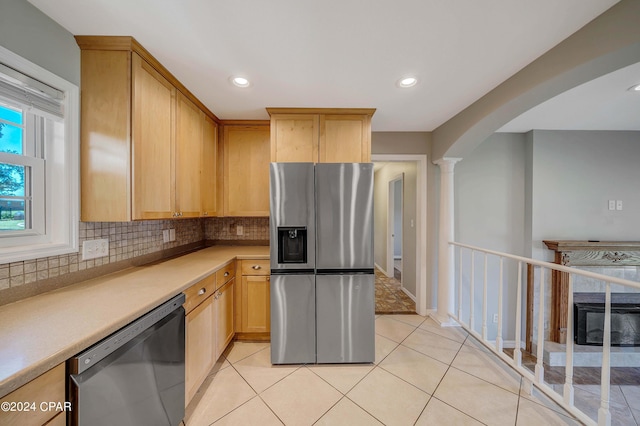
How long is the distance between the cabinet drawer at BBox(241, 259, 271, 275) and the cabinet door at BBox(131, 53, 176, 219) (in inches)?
32.5

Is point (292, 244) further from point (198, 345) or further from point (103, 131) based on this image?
point (103, 131)

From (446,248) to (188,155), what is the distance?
294cm

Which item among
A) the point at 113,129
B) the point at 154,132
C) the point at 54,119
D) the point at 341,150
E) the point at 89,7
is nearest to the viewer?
the point at 89,7

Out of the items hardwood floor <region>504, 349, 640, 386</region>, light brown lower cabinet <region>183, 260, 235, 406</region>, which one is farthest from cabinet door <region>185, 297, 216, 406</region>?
hardwood floor <region>504, 349, 640, 386</region>

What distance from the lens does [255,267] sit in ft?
7.25

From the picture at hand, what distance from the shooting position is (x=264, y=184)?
254 cm

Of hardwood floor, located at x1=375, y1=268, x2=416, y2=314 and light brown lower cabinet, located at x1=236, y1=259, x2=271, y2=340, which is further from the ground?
light brown lower cabinet, located at x1=236, y1=259, x2=271, y2=340

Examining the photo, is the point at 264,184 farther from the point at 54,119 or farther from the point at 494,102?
the point at 494,102

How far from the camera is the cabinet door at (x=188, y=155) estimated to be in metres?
1.86

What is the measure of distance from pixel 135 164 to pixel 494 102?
270cm

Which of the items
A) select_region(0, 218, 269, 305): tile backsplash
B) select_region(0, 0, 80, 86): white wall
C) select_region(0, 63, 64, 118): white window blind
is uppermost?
select_region(0, 0, 80, 86): white wall

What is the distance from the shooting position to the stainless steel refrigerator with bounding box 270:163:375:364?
1.91 m

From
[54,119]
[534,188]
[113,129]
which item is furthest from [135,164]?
[534,188]

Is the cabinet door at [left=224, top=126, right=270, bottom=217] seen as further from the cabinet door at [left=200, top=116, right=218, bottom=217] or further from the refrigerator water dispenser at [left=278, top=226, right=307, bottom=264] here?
the refrigerator water dispenser at [left=278, top=226, right=307, bottom=264]
